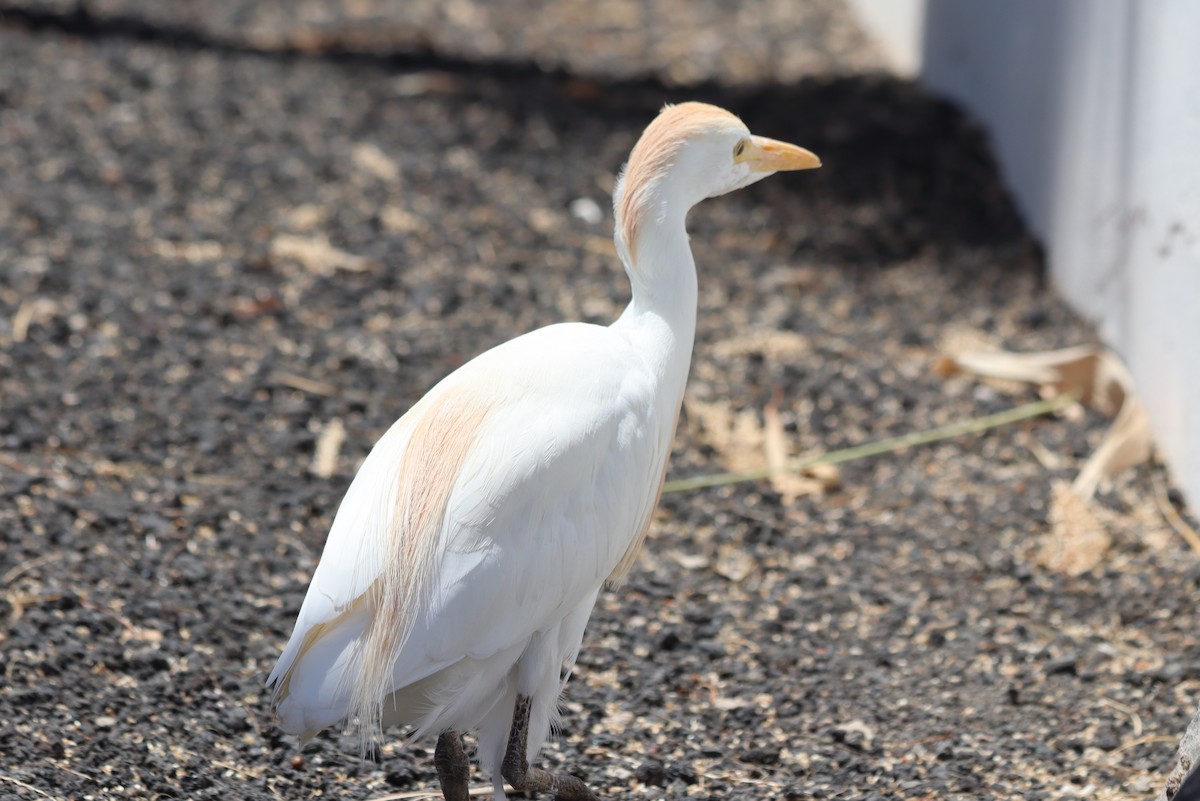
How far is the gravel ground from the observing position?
3.21 meters

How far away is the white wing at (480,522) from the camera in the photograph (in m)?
2.60

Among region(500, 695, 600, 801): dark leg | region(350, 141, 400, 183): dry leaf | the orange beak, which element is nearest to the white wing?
region(500, 695, 600, 801): dark leg

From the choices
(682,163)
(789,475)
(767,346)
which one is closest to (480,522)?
(682,163)

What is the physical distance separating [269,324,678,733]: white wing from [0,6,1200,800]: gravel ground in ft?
1.79

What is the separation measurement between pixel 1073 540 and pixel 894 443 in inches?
29.6

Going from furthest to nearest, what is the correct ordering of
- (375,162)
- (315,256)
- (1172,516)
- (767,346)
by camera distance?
(375,162) → (315,256) → (767,346) → (1172,516)

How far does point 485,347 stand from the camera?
16.4ft

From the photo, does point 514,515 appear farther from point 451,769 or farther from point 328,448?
point 328,448

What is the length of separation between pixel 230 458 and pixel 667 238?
188 cm

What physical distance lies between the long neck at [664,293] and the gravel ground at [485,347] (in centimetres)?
92

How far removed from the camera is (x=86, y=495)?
12.7 feet

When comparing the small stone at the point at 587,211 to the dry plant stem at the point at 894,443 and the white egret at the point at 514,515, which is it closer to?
the dry plant stem at the point at 894,443

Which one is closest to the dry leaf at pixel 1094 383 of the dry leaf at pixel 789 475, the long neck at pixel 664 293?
the dry leaf at pixel 789 475

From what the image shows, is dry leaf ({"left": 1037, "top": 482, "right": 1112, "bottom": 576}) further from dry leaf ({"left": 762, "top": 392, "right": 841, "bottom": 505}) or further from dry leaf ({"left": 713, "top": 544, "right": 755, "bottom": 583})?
dry leaf ({"left": 713, "top": 544, "right": 755, "bottom": 583})
